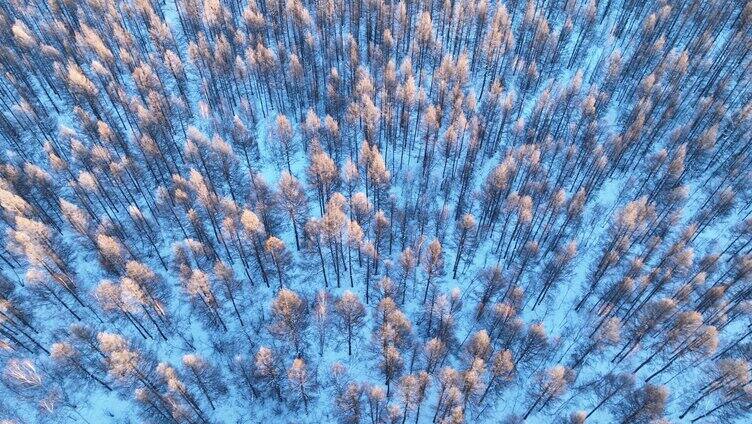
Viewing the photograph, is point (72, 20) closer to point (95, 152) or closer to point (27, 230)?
point (95, 152)

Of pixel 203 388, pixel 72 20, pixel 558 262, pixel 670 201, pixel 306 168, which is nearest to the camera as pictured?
pixel 203 388

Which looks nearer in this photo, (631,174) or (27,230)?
(27,230)

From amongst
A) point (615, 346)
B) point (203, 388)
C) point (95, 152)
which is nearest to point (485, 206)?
point (615, 346)

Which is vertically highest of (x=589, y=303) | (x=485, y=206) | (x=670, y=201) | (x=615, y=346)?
(x=485, y=206)

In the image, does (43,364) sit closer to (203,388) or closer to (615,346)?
(203,388)

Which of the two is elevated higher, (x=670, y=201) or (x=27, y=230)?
(x=27, y=230)

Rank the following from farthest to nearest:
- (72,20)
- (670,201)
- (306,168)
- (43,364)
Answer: (72,20), (306,168), (670,201), (43,364)

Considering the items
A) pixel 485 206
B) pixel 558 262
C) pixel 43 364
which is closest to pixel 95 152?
pixel 43 364
